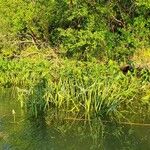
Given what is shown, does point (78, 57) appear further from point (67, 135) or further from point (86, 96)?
point (67, 135)

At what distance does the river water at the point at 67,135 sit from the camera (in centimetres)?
1241

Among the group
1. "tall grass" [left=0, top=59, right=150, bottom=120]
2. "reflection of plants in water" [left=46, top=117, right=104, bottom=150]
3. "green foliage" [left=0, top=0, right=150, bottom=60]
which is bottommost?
"reflection of plants in water" [left=46, top=117, right=104, bottom=150]

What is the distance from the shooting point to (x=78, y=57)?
22.0 m

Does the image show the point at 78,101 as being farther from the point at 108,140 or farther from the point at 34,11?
the point at 34,11

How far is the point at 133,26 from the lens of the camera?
21.1 m

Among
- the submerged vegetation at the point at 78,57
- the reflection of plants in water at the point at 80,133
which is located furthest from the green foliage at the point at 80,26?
the reflection of plants in water at the point at 80,133

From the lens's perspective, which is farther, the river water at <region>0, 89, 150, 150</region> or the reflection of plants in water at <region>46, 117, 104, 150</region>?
the reflection of plants in water at <region>46, 117, 104, 150</region>

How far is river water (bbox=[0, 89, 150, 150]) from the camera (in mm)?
12414

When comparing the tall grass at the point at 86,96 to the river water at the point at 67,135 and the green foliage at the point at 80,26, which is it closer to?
the river water at the point at 67,135

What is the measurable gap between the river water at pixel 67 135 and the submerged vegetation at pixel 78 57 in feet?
1.56

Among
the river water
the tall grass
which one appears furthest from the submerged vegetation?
the river water

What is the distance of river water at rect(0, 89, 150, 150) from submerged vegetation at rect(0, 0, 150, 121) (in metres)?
0.48

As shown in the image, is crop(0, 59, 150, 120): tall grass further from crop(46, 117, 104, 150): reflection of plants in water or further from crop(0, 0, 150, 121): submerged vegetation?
crop(46, 117, 104, 150): reflection of plants in water

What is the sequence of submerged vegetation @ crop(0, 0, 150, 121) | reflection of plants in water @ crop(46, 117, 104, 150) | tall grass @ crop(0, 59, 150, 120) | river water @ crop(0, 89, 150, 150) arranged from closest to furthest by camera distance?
river water @ crop(0, 89, 150, 150)
reflection of plants in water @ crop(46, 117, 104, 150)
tall grass @ crop(0, 59, 150, 120)
submerged vegetation @ crop(0, 0, 150, 121)
